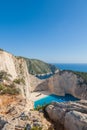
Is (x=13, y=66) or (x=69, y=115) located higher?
(x=13, y=66)

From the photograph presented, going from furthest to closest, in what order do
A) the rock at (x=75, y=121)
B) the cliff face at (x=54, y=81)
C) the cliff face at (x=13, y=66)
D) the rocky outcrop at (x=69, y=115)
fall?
the cliff face at (x=54, y=81) < the cliff face at (x=13, y=66) < the rocky outcrop at (x=69, y=115) < the rock at (x=75, y=121)

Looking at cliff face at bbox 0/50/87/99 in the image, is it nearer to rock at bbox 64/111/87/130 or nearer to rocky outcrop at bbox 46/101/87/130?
rocky outcrop at bbox 46/101/87/130

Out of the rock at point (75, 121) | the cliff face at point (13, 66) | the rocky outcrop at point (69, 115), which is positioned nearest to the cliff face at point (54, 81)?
the cliff face at point (13, 66)

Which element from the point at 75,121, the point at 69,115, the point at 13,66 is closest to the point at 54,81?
the point at 13,66

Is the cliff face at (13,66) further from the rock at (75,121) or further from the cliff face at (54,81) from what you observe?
the rock at (75,121)

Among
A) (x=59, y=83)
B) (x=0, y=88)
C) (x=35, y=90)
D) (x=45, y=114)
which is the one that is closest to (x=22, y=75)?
(x=35, y=90)

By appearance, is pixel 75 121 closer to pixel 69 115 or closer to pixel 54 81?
pixel 69 115

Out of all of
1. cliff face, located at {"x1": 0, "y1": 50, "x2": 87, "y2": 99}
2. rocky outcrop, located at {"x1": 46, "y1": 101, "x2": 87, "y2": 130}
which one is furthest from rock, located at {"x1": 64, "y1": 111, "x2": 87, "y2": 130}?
cliff face, located at {"x1": 0, "y1": 50, "x2": 87, "y2": 99}

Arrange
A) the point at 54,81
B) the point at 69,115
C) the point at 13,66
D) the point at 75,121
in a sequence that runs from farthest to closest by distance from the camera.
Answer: the point at 54,81 < the point at 13,66 < the point at 69,115 < the point at 75,121

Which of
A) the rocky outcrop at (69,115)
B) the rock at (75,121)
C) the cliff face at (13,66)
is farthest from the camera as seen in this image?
the cliff face at (13,66)

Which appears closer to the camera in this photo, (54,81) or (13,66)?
(13,66)
